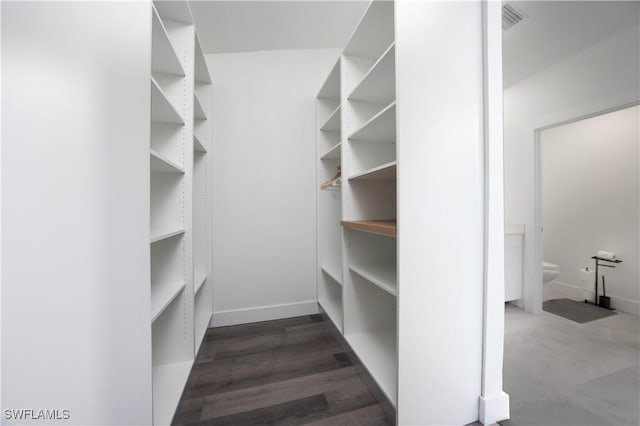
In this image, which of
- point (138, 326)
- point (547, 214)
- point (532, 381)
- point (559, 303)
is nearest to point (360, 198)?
point (138, 326)

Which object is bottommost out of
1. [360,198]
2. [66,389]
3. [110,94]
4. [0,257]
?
[66,389]

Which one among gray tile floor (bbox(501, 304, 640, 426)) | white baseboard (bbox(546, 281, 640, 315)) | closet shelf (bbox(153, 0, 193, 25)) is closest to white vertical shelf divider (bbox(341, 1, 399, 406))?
gray tile floor (bbox(501, 304, 640, 426))

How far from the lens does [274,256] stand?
7.36ft

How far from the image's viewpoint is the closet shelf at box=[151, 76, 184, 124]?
1.06 metres

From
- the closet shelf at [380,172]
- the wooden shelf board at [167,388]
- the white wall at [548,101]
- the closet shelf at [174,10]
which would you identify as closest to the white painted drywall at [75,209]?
the wooden shelf board at [167,388]

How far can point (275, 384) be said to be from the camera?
1.39 metres

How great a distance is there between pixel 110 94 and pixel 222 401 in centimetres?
153

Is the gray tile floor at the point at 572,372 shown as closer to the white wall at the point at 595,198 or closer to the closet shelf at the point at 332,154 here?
the white wall at the point at 595,198

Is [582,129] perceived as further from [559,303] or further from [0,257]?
[0,257]

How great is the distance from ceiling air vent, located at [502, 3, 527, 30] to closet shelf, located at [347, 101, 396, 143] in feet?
4.12

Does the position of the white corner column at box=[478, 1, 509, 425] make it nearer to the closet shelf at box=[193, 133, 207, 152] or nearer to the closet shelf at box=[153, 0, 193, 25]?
the closet shelf at box=[153, 0, 193, 25]

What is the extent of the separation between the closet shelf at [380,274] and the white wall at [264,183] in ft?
2.47

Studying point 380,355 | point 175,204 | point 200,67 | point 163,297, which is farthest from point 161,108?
point 380,355

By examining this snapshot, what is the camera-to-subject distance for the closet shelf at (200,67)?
5.45ft
